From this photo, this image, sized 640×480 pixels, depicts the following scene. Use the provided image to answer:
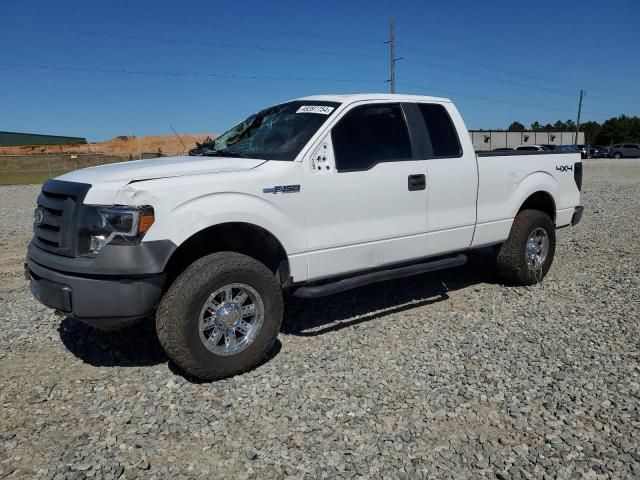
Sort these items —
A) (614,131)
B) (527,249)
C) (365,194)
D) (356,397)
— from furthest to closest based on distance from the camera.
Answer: (614,131) → (527,249) → (365,194) → (356,397)

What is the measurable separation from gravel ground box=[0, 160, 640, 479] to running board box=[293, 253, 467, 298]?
50cm

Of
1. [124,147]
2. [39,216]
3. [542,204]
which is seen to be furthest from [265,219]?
[124,147]

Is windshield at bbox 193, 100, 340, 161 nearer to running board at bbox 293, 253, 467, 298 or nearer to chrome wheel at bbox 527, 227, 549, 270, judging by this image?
running board at bbox 293, 253, 467, 298

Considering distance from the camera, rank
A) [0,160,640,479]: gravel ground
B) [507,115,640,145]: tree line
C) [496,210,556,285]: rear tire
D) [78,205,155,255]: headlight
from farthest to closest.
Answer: [507,115,640,145]: tree line < [496,210,556,285]: rear tire < [78,205,155,255]: headlight < [0,160,640,479]: gravel ground

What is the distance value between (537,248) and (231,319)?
13.0 ft

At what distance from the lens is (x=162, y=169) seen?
12.7ft

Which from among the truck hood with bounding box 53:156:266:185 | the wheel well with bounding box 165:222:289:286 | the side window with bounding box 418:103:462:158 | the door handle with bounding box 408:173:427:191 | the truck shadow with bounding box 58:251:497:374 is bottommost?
the truck shadow with bounding box 58:251:497:374

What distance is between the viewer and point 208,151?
496cm

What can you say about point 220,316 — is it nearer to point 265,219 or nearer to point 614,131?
point 265,219

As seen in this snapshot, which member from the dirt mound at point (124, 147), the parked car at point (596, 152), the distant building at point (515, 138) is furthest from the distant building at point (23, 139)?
the parked car at point (596, 152)

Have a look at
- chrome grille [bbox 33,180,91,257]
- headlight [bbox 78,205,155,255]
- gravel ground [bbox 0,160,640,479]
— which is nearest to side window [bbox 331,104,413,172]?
gravel ground [bbox 0,160,640,479]

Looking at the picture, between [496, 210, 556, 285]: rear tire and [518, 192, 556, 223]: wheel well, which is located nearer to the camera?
[496, 210, 556, 285]: rear tire

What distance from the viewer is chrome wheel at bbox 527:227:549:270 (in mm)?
6055

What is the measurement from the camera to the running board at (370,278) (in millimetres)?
4203
